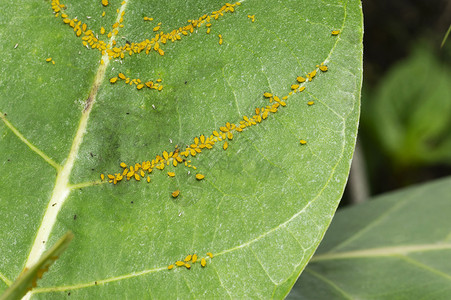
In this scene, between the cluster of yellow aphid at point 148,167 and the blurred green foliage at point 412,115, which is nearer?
the cluster of yellow aphid at point 148,167

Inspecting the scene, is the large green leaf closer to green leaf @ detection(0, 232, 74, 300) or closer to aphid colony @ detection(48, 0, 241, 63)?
aphid colony @ detection(48, 0, 241, 63)

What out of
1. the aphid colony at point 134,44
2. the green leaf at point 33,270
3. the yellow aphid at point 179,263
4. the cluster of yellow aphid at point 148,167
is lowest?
the yellow aphid at point 179,263

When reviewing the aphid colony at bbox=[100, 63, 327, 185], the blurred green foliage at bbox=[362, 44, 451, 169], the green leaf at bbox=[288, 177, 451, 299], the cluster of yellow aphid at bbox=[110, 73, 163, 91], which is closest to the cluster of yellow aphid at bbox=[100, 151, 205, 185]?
the aphid colony at bbox=[100, 63, 327, 185]

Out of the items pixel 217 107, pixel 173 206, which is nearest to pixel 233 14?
pixel 217 107

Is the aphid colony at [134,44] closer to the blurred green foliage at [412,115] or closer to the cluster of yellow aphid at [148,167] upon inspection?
the cluster of yellow aphid at [148,167]

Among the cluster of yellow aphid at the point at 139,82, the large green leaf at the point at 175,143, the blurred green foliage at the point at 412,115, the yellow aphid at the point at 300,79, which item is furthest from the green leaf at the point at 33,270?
the blurred green foliage at the point at 412,115

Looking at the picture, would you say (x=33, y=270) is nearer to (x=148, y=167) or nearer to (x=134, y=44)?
(x=148, y=167)
